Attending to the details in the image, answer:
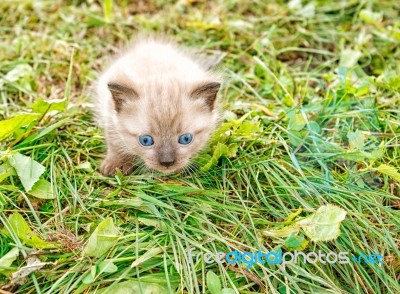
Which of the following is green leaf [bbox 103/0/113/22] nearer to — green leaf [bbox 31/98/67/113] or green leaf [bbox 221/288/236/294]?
green leaf [bbox 31/98/67/113]

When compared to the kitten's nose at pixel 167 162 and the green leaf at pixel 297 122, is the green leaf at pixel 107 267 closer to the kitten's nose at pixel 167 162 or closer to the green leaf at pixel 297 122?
the kitten's nose at pixel 167 162

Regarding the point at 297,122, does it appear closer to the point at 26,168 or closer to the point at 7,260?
the point at 26,168

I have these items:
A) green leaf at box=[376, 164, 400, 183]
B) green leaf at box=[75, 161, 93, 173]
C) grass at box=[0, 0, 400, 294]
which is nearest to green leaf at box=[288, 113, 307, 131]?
grass at box=[0, 0, 400, 294]

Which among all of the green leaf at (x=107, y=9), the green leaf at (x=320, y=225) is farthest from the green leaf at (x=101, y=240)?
the green leaf at (x=107, y=9)

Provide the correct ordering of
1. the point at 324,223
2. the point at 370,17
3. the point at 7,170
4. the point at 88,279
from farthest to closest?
the point at 370,17 → the point at 7,170 → the point at 324,223 → the point at 88,279

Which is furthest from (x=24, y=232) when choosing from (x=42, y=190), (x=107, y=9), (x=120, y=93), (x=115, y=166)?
(x=107, y=9)

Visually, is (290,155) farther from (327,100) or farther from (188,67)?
(188,67)

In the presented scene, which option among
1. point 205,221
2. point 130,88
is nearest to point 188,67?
point 130,88
